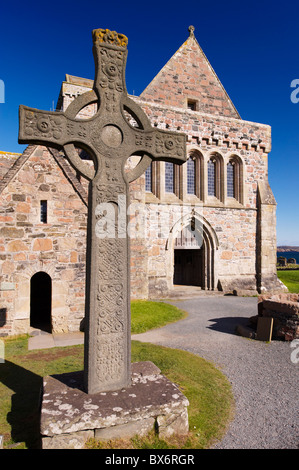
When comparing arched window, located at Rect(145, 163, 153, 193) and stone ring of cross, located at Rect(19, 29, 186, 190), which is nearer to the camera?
stone ring of cross, located at Rect(19, 29, 186, 190)

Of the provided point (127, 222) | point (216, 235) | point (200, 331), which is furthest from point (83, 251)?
point (216, 235)

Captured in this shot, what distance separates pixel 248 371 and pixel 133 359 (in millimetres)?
2371

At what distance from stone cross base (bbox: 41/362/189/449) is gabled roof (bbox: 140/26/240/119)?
1557cm

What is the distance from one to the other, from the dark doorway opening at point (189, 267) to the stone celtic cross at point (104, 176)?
1410 cm

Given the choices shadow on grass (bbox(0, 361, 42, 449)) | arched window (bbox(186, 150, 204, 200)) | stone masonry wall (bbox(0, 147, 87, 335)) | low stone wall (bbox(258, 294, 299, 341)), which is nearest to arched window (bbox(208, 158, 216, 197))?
arched window (bbox(186, 150, 204, 200))

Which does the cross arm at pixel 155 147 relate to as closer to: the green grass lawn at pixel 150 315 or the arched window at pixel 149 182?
the green grass lawn at pixel 150 315

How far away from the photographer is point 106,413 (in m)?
3.29

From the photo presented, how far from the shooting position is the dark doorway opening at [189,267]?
18.2 meters

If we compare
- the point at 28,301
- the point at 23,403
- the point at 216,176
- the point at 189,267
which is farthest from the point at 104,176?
the point at 189,267

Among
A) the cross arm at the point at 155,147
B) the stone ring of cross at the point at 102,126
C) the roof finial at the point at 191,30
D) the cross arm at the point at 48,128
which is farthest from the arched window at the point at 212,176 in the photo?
the cross arm at the point at 48,128

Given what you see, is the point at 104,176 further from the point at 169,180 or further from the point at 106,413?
the point at 169,180

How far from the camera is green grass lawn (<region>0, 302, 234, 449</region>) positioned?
148 inches

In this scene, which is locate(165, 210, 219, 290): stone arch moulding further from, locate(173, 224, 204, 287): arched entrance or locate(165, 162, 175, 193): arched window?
locate(165, 162, 175, 193): arched window
